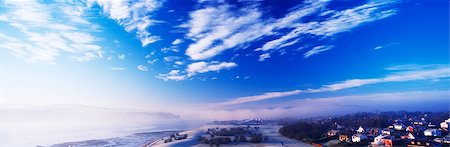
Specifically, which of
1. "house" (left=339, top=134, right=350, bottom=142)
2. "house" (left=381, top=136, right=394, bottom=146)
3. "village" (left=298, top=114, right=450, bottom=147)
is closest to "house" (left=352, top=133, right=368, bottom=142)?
"village" (left=298, top=114, right=450, bottom=147)

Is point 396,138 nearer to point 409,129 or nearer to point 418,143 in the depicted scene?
point 418,143

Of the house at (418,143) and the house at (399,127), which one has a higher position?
the house at (399,127)

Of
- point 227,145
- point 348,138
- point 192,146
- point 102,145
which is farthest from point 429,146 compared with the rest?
point 102,145

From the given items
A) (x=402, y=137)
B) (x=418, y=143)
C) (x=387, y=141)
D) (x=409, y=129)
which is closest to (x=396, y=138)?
(x=387, y=141)

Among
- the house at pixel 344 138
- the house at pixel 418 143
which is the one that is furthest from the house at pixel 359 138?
the house at pixel 418 143

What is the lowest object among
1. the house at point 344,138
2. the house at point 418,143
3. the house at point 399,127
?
the house at point 418,143

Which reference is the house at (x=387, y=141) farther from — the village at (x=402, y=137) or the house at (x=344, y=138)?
the house at (x=344, y=138)

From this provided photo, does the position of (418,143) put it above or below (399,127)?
below

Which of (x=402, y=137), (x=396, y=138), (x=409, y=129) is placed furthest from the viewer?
(x=409, y=129)

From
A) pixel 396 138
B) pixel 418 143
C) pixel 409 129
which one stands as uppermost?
pixel 409 129

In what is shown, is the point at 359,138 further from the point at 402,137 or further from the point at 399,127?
the point at 399,127

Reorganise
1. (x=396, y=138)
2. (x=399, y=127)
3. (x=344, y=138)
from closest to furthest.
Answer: (x=396, y=138) < (x=344, y=138) < (x=399, y=127)

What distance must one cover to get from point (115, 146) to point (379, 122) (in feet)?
46.5

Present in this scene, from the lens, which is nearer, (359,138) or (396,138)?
(396,138)
